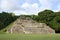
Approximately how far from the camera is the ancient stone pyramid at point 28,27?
58719mm

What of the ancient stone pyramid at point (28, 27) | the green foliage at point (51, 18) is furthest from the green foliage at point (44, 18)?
the ancient stone pyramid at point (28, 27)

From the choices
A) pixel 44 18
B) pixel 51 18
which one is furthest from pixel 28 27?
pixel 51 18

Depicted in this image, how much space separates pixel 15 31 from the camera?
196 feet

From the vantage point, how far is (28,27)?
61156 mm

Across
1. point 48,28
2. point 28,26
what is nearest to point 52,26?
point 48,28

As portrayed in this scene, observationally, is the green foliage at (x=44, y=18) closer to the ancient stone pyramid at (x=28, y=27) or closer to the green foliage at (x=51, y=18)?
the green foliage at (x=51, y=18)

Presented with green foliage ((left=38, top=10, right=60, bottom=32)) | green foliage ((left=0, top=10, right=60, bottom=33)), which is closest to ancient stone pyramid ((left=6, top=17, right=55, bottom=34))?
green foliage ((left=38, top=10, right=60, bottom=32))

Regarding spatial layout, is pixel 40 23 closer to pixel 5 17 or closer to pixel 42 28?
pixel 42 28

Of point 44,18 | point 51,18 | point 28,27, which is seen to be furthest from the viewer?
point 44,18

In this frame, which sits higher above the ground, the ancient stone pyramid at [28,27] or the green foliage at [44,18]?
the green foliage at [44,18]

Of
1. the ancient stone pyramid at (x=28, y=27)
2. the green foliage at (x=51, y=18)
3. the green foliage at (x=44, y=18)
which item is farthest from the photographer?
the green foliage at (x=44, y=18)

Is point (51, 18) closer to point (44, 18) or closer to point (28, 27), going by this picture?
point (44, 18)

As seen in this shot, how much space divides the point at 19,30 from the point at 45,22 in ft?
26.4

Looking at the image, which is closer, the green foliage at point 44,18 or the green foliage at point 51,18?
the green foliage at point 51,18
